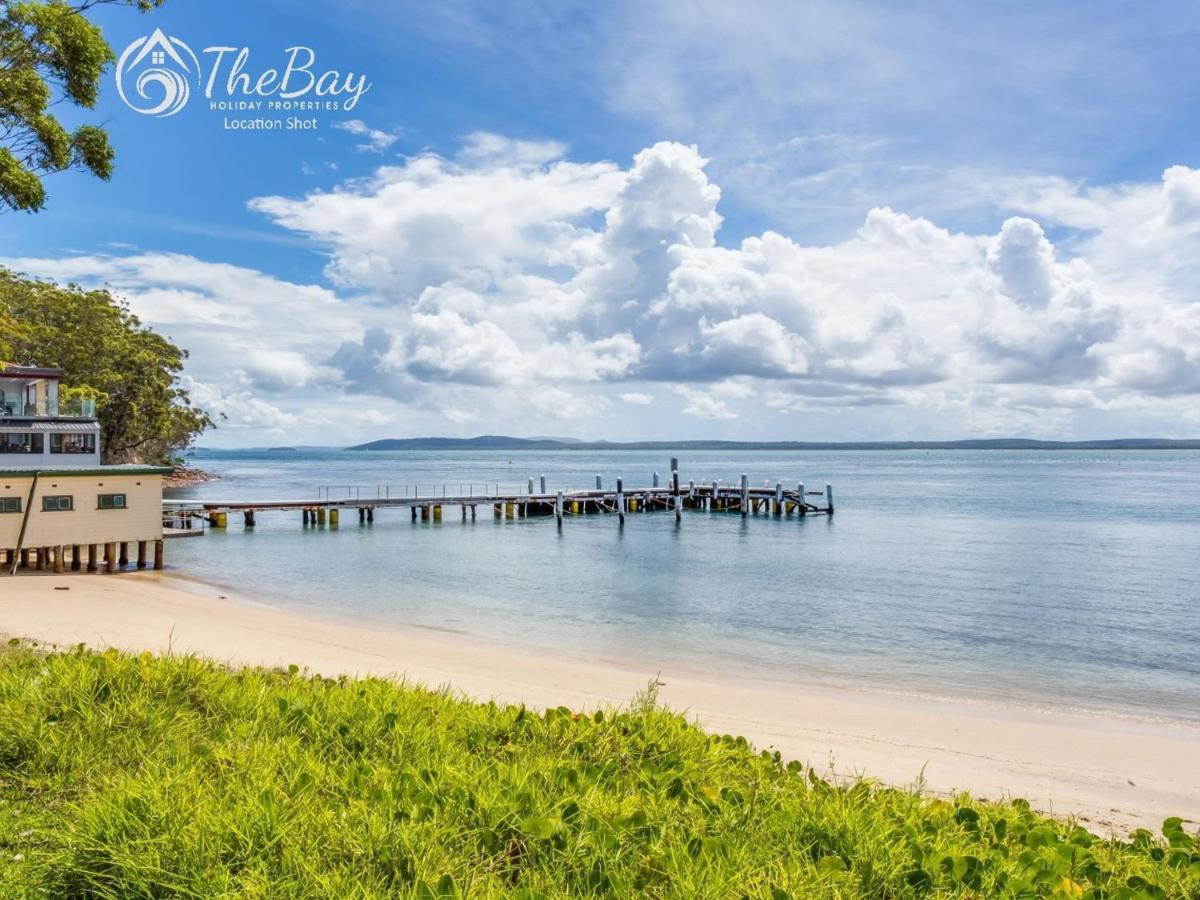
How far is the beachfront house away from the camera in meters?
24.5

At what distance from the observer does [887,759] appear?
9711 mm

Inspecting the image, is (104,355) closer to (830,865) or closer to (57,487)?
(57,487)

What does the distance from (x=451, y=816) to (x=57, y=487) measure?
2598 cm

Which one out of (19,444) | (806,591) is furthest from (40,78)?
(806,591)

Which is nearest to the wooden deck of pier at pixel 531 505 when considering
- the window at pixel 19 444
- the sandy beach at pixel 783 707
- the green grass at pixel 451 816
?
the window at pixel 19 444

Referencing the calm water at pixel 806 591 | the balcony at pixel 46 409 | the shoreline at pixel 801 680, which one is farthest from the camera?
the balcony at pixel 46 409

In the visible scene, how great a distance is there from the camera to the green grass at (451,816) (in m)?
3.73

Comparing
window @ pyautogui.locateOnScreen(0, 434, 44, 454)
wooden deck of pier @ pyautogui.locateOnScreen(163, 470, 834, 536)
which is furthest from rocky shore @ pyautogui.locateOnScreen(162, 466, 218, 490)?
window @ pyautogui.locateOnScreen(0, 434, 44, 454)

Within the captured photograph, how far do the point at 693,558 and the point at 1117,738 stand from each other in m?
24.0

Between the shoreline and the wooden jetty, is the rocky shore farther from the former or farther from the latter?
the shoreline

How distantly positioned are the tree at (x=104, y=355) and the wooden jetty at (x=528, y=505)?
8.61 metres

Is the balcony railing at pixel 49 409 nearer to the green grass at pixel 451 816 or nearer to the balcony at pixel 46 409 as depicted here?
the balcony at pixel 46 409

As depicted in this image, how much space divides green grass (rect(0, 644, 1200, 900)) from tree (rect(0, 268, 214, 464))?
43146mm

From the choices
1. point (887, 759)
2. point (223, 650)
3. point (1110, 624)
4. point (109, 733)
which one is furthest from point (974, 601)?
point (109, 733)
